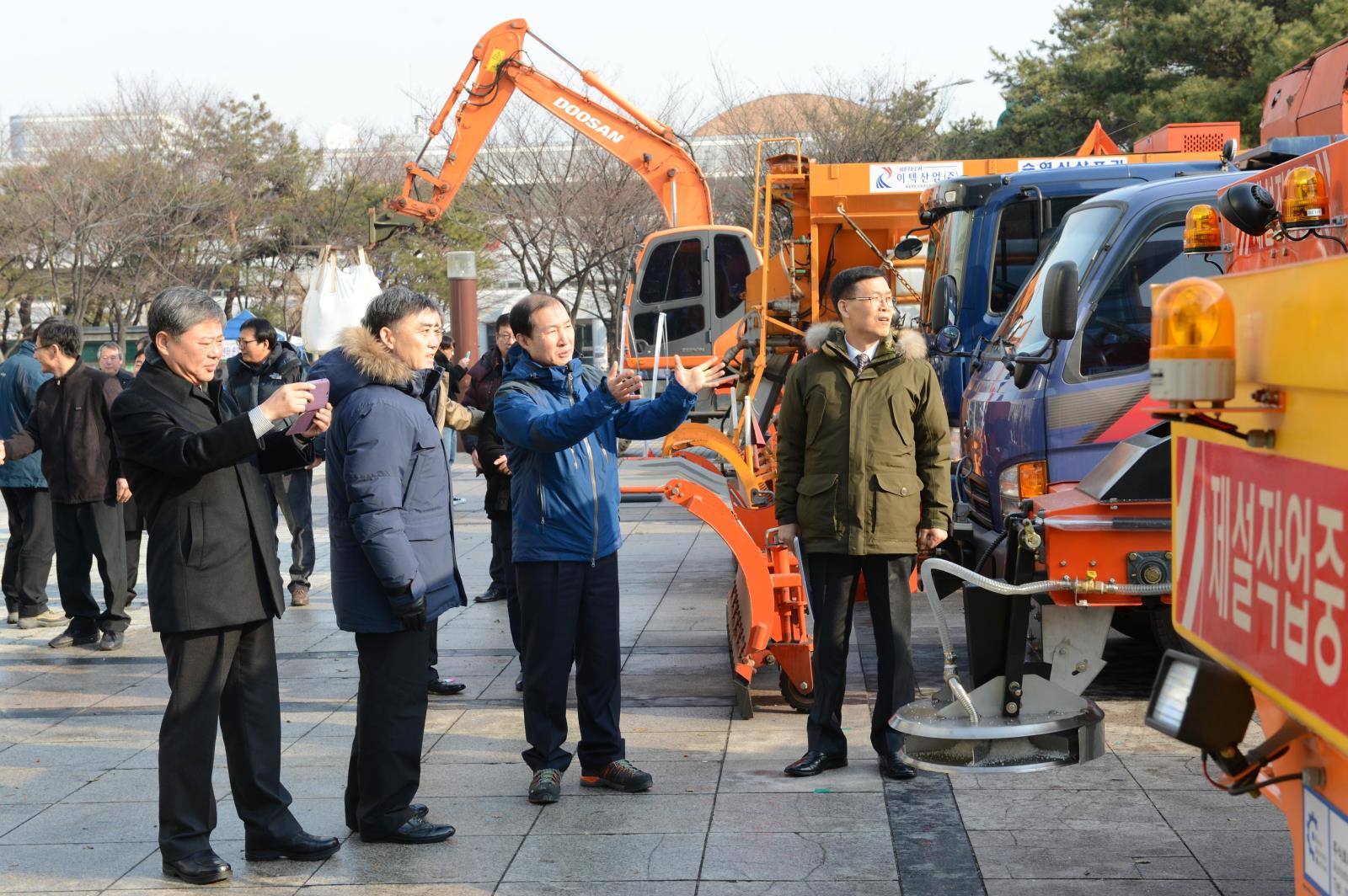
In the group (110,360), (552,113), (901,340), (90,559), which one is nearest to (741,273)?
(552,113)

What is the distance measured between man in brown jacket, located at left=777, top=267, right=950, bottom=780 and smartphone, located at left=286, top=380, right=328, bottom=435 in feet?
5.86

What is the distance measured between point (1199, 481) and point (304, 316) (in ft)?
59.0

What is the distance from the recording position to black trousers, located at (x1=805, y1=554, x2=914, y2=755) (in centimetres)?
552

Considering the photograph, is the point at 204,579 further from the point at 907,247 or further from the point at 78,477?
the point at 907,247

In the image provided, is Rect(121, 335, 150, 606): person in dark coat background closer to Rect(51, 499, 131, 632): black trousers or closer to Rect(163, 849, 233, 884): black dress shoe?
Rect(51, 499, 131, 632): black trousers

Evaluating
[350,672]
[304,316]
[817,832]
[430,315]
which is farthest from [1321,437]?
[304,316]

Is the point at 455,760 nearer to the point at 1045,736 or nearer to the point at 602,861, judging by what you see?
the point at 602,861

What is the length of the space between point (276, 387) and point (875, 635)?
207 inches

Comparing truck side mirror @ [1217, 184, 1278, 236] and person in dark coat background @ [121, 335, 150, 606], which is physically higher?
truck side mirror @ [1217, 184, 1278, 236]

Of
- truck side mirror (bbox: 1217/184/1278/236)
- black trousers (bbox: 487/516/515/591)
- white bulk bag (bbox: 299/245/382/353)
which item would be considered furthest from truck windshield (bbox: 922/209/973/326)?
white bulk bag (bbox: 299/245/382/353)

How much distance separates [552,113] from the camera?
20.2 meters

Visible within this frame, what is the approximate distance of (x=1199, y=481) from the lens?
2830 mm

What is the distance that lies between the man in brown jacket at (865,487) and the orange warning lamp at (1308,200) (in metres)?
1.80

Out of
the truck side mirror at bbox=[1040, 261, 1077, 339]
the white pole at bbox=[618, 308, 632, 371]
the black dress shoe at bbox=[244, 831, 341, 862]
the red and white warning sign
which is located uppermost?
the truck side mirror at bbox=[1040, 261, 1077, 339]
